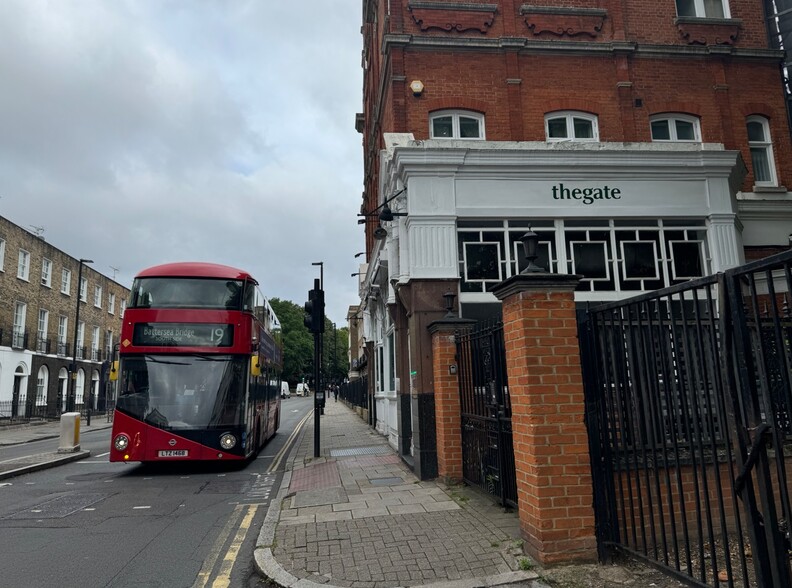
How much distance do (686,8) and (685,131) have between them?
364cm

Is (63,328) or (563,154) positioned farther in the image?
(63,328)

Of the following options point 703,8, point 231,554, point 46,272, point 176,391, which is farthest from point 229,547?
point 46,272

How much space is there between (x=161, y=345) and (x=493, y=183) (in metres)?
7.09

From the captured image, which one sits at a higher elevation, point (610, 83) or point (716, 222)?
point (610, 83)

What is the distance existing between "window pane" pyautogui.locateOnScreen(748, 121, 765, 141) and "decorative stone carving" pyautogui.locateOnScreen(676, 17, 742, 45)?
2.19 m

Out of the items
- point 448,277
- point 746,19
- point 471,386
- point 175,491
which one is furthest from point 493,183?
point 746,19

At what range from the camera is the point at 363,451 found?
1294cm

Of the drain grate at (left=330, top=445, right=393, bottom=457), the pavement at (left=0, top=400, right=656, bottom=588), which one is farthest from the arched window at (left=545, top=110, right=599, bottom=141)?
the pavement at (left=0, top=400, right=656, bottom=588)

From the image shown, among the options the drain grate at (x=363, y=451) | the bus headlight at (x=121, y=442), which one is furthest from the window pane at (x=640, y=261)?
the bus headlight at (x=121, y=442)

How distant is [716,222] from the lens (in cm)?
1124

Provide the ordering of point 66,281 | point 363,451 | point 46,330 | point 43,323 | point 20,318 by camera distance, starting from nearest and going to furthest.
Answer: point 363,451
point 20,318
point 43,323
point 46,330
point 66,281

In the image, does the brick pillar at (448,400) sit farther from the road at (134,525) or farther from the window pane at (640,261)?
the window pane at (640,261)

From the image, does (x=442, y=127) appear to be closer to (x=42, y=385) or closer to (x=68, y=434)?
(x=68, y=434)

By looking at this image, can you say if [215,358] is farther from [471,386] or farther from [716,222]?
[716,222]
